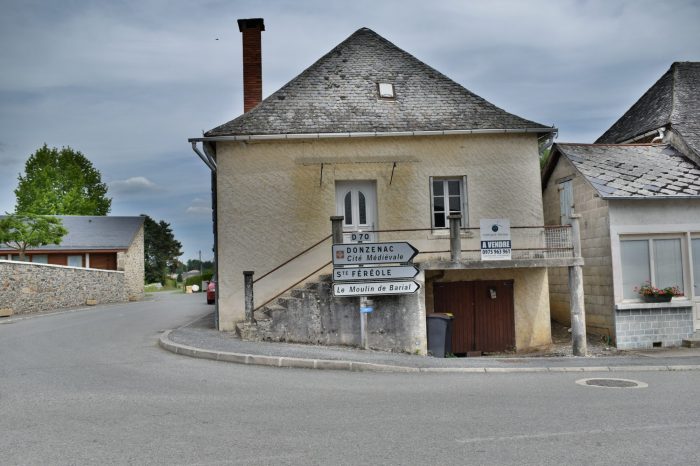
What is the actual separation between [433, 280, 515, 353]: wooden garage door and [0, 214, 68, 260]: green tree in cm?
2612

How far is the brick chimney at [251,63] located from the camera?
730 inches

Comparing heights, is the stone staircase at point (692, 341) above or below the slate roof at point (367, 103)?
below

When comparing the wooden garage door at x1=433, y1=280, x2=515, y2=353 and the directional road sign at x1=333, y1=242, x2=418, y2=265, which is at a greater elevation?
the directional road sign at x1=333, y1=242, x2=418, y2=265

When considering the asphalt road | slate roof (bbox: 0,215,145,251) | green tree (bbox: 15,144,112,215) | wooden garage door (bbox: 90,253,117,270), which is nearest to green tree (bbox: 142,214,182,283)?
green tree (bbox: 15,144,112,215)

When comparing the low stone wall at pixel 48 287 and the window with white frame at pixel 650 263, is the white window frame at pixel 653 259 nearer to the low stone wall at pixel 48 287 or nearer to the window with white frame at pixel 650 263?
the window with white frame at pixel 650 263

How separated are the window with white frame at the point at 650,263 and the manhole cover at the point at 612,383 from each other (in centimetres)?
608

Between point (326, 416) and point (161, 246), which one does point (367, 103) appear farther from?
point (161, 246)

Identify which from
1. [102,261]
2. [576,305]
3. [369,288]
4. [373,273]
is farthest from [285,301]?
[102,261]

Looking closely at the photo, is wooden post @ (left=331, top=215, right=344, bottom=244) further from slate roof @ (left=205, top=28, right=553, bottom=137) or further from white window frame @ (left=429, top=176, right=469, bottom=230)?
white window frame @ (left=429, top=176, right=469, bottom=230)

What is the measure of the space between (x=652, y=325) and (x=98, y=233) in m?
34.2

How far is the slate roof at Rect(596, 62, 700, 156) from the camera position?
1858 centimetres

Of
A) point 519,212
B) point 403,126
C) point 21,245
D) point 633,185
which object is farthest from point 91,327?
point 21,245

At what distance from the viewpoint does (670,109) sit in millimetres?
19562

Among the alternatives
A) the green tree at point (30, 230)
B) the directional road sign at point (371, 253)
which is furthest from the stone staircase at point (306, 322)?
the green tree at point (30, 230)
